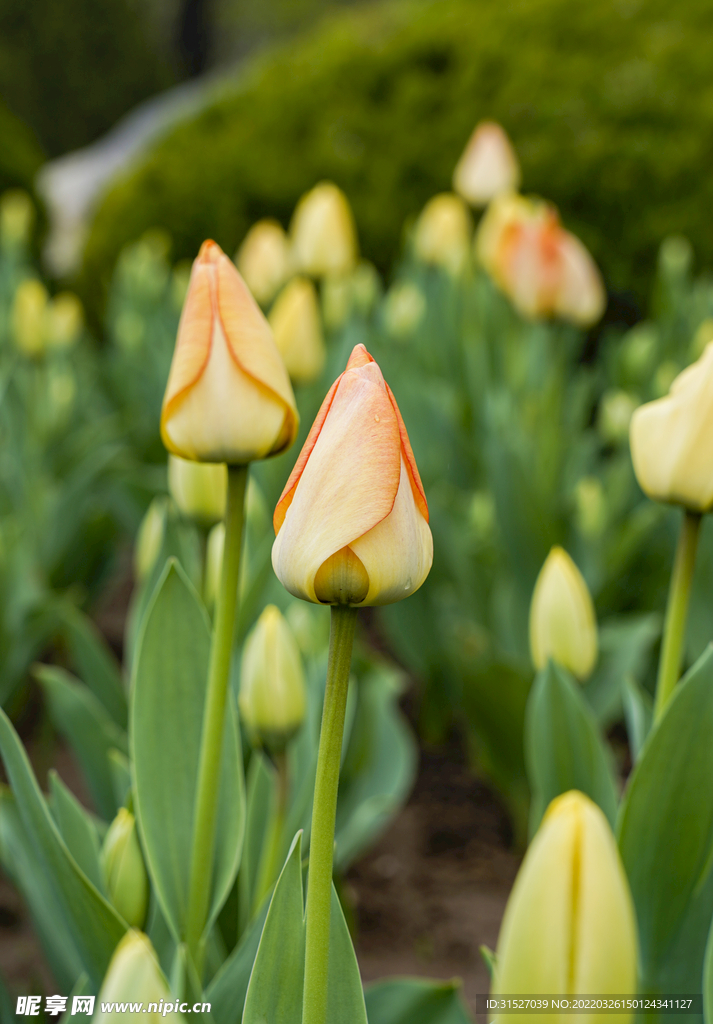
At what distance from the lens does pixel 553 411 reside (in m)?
1.98

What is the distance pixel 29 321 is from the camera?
2.09m

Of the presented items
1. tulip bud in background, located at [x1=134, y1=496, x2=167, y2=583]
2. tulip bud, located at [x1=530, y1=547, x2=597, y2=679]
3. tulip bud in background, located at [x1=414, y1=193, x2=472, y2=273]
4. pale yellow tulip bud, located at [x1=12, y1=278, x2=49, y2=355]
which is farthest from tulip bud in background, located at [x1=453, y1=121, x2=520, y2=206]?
tulip bud, located at [x1=530, y1=547, x2=597, y2=679]

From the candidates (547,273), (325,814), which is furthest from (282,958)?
(547,273)

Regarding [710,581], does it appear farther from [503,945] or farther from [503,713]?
[503,945]

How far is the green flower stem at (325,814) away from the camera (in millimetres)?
511

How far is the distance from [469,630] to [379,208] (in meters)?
2.29

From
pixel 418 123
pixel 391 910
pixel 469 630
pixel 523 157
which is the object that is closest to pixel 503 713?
pixel 469 630

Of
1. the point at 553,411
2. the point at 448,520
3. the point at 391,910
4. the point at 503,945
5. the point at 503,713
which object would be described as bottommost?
the point at 391,910

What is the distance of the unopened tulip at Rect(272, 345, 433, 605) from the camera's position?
0.48 metres

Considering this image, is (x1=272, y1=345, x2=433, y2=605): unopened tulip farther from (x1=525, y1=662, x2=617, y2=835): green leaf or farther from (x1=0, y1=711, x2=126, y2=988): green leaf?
(x1=525, y1=662, x2=617, y2=835): green leaf

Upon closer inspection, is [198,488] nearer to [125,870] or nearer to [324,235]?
[125,870]

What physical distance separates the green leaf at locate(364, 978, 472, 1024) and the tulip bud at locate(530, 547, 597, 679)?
30cm

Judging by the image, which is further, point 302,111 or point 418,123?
point 302,111

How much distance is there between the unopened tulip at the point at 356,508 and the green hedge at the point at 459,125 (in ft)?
9.46
